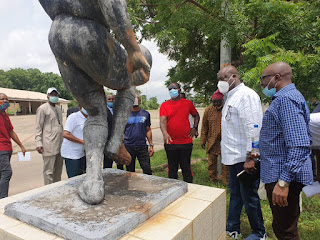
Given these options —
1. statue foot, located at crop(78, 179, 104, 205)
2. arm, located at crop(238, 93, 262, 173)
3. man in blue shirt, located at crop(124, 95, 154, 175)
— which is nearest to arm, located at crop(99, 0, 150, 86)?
statue foot, located at crop(78, 179, 104, 205)

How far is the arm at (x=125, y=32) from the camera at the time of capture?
1.59 metres

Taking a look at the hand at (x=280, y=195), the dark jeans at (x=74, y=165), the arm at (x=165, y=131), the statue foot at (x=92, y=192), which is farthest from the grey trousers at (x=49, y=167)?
the hand at (x=280, y=195)

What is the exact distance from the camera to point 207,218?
6.33 feet

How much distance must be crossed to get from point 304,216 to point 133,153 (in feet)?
8.06

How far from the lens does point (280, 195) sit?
5.88 ft

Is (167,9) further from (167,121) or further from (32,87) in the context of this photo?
(32,87)

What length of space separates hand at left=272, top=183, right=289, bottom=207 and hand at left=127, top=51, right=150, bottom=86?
1.23 metres

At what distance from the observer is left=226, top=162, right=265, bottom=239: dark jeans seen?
8.10ft

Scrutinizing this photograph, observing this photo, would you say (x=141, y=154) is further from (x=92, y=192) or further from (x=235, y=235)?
(x=92, y=192)

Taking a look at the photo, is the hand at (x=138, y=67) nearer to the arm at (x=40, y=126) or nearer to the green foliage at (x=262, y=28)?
the green foliage at (x=262, y=28)

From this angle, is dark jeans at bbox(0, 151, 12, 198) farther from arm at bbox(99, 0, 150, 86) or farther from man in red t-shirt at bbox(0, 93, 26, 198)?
arm at bbox(99, 0, 150, 86)

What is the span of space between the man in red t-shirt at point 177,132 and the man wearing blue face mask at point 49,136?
5.30ft

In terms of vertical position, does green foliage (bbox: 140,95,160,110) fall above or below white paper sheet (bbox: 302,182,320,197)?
above

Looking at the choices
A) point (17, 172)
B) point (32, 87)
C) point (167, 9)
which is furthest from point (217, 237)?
point (32, 87)
